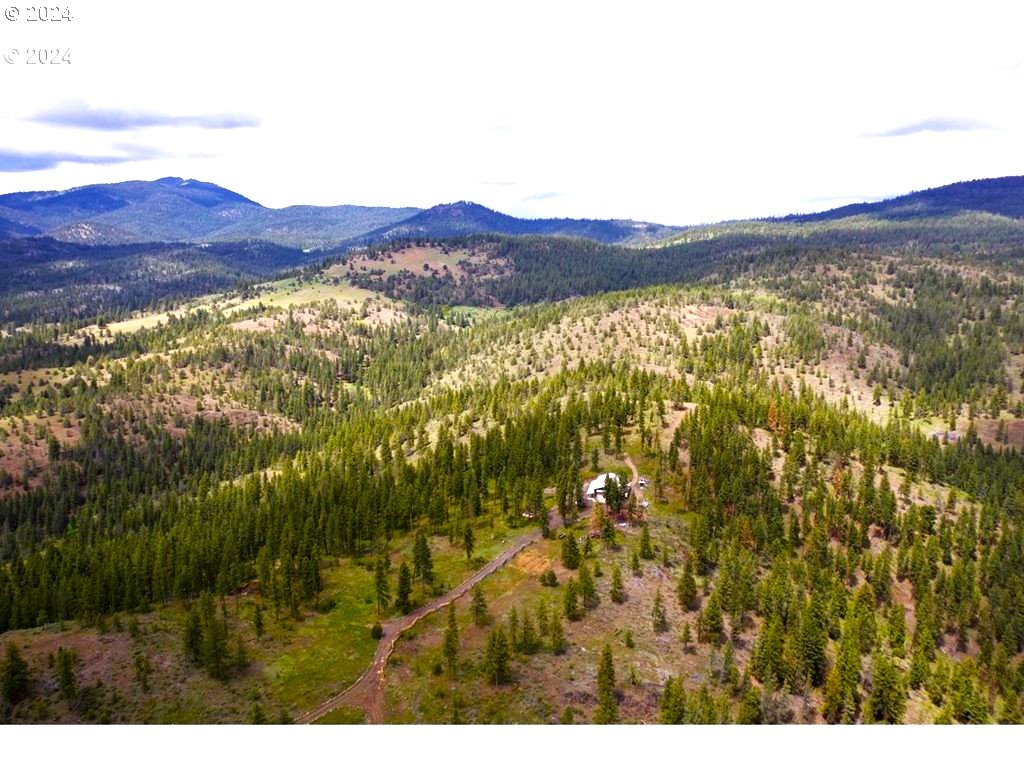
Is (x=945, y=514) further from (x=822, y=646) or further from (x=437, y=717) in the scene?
(x=437, y=717)

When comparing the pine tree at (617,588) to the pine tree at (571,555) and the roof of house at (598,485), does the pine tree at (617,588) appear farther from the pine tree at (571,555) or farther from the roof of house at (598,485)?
the roof of house at (598,485)

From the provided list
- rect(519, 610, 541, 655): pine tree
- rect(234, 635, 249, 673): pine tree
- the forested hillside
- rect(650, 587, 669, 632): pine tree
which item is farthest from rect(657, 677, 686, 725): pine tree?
rect(234, 635, 249, 673): pine tree

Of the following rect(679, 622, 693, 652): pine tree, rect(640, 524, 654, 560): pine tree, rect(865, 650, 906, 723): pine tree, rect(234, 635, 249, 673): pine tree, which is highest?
rect(640, 524, 654, 560): pine tree

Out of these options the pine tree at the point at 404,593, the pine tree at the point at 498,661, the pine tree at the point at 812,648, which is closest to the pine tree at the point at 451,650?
the pine tree at the point at 498,661

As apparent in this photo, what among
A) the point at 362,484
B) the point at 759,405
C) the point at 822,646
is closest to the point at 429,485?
the point at 362,484

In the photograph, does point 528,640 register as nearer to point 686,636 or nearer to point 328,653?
point 686,636

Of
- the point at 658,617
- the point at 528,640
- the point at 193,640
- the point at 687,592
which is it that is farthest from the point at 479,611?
the point at 193,640

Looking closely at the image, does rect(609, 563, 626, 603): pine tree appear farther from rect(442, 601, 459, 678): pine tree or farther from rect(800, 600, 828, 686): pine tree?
rect(442, 601, 459, 678): pine tree

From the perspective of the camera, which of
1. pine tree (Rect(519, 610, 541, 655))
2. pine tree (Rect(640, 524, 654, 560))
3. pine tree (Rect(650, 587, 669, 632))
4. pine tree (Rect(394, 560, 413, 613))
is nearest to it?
pine tree (Rect(519, 610, 541, 655))
